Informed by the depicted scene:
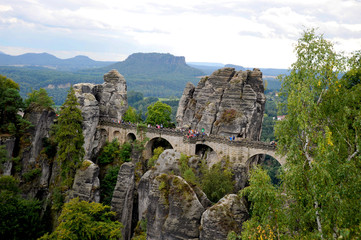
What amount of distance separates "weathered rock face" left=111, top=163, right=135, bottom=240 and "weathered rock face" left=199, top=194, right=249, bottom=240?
16.8 meters

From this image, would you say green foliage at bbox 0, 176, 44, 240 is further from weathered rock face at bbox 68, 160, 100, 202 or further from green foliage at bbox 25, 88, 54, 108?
green foliage at bbox 25, 88, 54, 108

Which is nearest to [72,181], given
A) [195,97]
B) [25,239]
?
[25,239]

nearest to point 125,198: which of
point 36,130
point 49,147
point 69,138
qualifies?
point 69,138

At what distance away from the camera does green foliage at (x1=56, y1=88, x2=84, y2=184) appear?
3822cm

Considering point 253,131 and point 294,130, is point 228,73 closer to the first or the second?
point 253,131

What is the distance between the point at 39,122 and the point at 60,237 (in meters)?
22.7

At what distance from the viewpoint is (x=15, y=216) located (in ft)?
109

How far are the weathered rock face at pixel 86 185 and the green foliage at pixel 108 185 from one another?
3125 mm

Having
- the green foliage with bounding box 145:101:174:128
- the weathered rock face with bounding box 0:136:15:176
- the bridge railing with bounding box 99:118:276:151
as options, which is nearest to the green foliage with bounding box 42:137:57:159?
the weathered rock face with bounding box 0:136:15:176

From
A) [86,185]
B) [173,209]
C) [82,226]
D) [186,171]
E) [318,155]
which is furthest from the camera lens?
[86,185]

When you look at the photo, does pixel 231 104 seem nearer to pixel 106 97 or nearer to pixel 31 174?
pixel 106 97

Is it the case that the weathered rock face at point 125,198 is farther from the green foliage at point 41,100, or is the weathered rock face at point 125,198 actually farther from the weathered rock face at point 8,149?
the green foliage at point 41,100

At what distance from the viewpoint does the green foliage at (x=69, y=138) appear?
3822 cm

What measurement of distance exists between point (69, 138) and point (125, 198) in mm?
11033
